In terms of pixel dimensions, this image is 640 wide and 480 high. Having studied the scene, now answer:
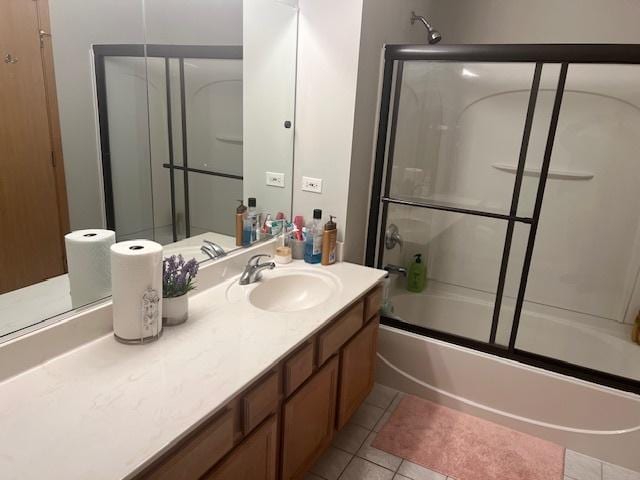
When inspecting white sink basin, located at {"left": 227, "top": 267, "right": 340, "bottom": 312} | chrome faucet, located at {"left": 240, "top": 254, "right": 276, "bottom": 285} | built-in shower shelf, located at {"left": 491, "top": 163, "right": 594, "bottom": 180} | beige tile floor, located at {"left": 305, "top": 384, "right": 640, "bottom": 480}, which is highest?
built-in shower shelf, located at {"left": 491, "top": 163, "right": 594, "bottom": 180}

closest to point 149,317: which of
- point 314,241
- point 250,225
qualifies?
point 250,225

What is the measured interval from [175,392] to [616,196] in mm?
2728

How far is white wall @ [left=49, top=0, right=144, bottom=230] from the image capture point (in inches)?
47.6

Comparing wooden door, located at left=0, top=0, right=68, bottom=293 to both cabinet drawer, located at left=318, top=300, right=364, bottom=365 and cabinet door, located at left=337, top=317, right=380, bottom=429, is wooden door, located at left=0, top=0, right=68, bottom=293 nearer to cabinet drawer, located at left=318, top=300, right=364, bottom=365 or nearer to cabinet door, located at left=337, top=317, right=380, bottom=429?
cabinet drawer, located at left=318, top=300, right=364, bottom=365

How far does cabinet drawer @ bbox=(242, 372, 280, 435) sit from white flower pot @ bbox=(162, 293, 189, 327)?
1.25 feet

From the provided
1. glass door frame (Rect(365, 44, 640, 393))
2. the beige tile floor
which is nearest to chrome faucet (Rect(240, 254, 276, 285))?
glass door frame (Rect(365, 44, 640, 393))

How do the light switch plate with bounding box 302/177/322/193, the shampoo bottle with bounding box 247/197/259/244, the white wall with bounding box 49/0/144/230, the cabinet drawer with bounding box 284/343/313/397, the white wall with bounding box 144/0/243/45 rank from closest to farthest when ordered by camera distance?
the white wall with bounding box 49/0/144/230 → the cabinet drawer with bounding box 284/343/313/397 → the white wall with bounding box 144/0/243/45 → the shampoo bottle with bounding box 247/197/259/244 → the light switch plate with bounding box 302/177/322/193

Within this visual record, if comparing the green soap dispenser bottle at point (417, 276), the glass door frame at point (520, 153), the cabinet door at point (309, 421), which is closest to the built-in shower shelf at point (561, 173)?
the glass door frame at point (520, 153)

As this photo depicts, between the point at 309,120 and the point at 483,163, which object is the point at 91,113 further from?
the point at 483,163

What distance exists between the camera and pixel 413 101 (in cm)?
249

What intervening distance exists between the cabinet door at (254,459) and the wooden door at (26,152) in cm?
73

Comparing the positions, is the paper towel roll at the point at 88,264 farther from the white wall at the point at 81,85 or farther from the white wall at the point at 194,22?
the white wall at the point at 194,22

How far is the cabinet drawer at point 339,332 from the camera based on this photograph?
1.63 m

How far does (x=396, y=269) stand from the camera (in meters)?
2.74
